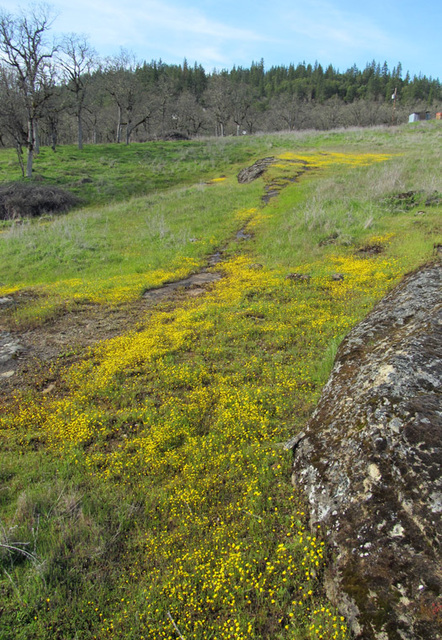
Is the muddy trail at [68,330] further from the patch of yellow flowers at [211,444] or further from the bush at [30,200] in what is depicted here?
the bush at [30,200]

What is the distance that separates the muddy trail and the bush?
1470cm

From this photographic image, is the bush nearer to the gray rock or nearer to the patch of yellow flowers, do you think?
the gray rock

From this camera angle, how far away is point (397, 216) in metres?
13.8

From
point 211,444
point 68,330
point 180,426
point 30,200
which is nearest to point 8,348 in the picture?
point 68,330

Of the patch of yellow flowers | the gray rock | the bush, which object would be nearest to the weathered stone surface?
the patch of yellow flowers

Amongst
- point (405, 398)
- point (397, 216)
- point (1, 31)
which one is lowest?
point (405, 398)

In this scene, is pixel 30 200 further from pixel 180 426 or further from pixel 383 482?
pixel 383 482

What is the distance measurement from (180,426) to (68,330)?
473cm

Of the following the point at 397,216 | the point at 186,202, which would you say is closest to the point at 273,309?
the point at 397,216

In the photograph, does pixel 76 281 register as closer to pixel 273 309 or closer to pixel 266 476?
pixel 273 309

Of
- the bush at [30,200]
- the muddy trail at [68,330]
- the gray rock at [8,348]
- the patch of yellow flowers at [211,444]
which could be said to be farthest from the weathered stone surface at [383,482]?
the bush at [30,200]

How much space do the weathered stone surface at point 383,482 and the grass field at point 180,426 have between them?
0.26 m

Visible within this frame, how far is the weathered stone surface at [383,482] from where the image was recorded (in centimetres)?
229

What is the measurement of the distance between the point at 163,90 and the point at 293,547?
75.3m
